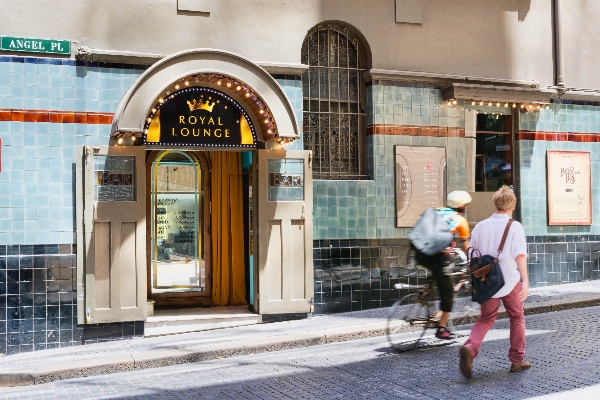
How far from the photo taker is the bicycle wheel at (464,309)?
877 cm

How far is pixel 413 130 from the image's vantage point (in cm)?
1218

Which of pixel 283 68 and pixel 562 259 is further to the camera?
pixel 562 259

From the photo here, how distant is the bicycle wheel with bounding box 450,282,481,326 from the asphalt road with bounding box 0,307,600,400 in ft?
1.09

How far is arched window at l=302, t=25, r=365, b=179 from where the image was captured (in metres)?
11.9

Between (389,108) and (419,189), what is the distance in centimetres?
142

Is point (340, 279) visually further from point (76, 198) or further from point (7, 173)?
point (7, 173)

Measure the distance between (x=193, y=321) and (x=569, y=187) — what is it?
7318 mm

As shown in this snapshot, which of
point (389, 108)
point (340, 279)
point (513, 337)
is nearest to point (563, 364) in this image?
point (513, 337)

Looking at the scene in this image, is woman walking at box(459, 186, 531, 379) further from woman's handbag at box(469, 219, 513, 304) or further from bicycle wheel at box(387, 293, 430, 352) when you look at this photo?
bicycle wheel at box(387, 293, 430, 352)

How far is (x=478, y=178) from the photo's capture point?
13.0m

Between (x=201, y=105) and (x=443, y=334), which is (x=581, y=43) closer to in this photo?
(x=201, y=105)

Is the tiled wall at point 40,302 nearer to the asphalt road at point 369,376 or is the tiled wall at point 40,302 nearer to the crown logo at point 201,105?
the asphalt road at point 369,376

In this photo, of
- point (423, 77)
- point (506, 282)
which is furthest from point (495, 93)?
point (506, 282)

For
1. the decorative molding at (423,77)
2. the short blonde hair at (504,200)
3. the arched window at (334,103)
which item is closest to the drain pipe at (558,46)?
the decorative molding at (423,77)
